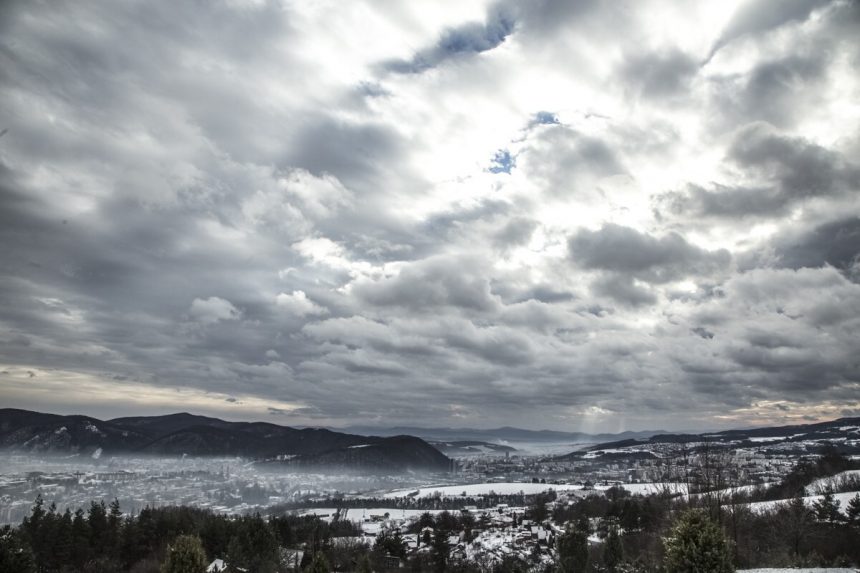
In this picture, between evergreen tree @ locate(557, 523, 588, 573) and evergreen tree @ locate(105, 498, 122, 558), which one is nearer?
evergreen tree @ locate(557, 523, 588, 573)

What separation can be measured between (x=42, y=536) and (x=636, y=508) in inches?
3648

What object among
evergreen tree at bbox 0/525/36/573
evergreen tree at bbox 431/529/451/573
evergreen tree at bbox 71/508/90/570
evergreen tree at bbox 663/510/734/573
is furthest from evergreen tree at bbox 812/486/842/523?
evergreen tree at bbox 71/508/90/570

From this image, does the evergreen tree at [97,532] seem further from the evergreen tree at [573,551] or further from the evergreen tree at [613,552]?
the evergreen tree at [613,552]

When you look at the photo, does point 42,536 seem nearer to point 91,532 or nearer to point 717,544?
point 91,532

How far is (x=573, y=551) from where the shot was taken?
149 feet

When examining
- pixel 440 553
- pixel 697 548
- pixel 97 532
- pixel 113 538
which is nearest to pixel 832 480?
pixel 440 553

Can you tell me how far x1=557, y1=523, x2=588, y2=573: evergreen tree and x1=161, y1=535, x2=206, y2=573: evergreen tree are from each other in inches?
1197

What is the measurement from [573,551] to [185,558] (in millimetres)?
33560

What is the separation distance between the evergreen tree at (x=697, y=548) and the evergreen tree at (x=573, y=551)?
23750 millimetres

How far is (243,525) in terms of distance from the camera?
6278 cm

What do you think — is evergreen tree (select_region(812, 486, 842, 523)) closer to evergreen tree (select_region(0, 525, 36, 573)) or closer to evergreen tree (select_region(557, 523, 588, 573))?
evergreen tree (select_region(557, 523, 588, 573))

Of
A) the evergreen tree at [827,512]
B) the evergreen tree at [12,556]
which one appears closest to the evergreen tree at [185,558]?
the evergreen tree at [12,556]

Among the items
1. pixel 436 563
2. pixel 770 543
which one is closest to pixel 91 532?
pixel 436 563

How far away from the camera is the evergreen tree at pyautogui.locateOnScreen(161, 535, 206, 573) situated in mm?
27516
